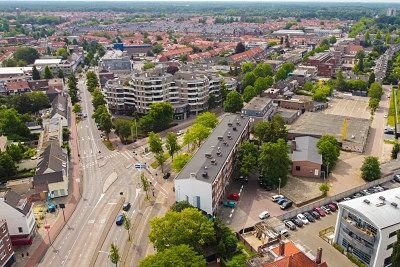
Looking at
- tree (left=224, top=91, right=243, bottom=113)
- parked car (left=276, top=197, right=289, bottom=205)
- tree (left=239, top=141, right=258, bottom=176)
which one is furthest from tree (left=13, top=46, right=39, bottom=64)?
parked car (left=276, top=197, right=289, bottom=205)

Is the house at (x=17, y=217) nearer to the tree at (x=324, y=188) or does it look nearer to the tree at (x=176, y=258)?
the tree at (x=176, y=258)

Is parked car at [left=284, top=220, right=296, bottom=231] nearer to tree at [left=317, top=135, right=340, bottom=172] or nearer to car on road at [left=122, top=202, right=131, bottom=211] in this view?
tree at [left=317, top=135, right=340, bottom=172]

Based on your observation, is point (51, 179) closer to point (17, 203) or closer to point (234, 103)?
point (17, 203)

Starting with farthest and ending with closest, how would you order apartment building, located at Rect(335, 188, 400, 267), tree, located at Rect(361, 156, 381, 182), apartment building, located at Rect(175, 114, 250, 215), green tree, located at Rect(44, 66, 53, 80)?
green tree, located at Rect(44, 66, 53, 80) < tree, located at Rect(361, 156, 381, 182) < apartment building, located at Rect(175, 114, 250, 215) < apartment building, located at Rect(335, 188, 400, 267)

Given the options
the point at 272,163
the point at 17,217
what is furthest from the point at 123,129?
the point at 17,217

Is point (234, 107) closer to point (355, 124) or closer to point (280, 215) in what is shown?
point (355, 124)

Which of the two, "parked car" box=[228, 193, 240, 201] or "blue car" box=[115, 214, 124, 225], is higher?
"parked car" box=[228, 193, 240, 201]
